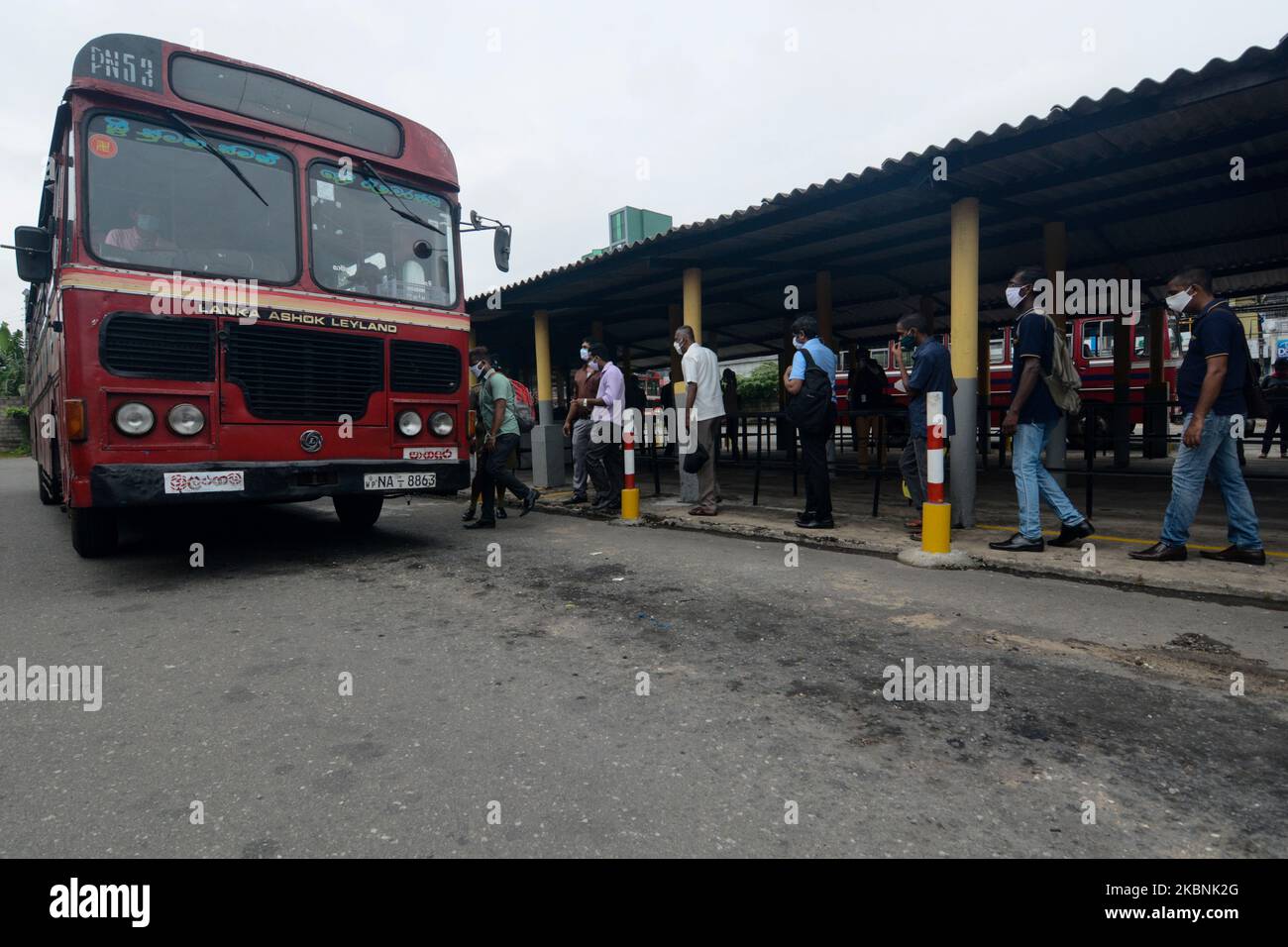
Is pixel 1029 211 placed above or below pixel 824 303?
above

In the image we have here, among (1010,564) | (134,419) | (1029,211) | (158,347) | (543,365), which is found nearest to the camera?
(134,419)

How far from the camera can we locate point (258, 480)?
4.90 metres

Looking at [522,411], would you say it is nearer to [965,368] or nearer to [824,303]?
[965,368]

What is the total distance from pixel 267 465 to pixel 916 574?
447 cm

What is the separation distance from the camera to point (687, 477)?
9.19 metres

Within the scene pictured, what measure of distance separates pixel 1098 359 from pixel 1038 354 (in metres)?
12.7

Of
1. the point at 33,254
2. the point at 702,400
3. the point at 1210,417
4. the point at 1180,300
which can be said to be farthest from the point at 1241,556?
the point at 33,254

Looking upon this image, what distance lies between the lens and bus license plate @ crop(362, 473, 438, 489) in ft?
17.8

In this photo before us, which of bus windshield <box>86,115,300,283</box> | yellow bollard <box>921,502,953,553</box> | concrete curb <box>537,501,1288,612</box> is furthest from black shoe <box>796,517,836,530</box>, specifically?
bus windshield <box>86,115,300,283</box>

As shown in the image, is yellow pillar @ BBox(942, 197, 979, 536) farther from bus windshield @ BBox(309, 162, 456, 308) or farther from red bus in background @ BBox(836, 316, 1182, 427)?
red bus in background @ BBox(836, 316, 1182, 427)

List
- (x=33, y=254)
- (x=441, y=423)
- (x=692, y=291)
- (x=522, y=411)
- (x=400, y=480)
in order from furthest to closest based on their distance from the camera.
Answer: (x=692, y=291), (x=522, y=411), (x=441, y=423), (x=400, y=480), (x=33, y=254)

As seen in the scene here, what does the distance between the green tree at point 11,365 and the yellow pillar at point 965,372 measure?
37108mm

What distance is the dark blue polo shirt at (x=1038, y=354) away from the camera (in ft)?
17.2
